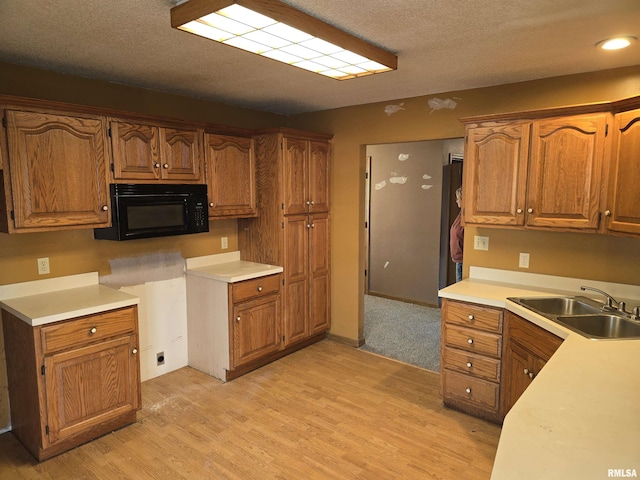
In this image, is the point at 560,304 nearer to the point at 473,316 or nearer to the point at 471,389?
the point at 473,316

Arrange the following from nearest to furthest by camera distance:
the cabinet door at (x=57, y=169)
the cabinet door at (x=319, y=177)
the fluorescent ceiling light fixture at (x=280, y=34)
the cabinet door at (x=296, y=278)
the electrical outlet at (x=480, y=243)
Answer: the fluorescent ceiling light fixture at (x=280, y=34) → the cabinet door at (x=57, y=169) → the electrical outlet at (x=480, y=243) → the cabinet door at (x=296, y=278) → the cabinet door at (x=319, y=177)

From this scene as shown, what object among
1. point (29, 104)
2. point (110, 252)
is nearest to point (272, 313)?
point (110, 252)

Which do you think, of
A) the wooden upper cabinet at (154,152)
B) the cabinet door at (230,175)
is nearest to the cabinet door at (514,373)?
the cabinet door at (230,175)

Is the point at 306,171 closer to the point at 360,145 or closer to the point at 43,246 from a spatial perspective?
the point at 360,145

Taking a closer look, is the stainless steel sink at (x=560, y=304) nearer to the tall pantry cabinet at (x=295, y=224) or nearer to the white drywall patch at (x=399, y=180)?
the tall pantry cabinet at (x=295, y=224)

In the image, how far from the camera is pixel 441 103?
3.51 m

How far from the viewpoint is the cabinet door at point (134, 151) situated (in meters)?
2.87

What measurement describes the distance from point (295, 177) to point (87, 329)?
2081mm

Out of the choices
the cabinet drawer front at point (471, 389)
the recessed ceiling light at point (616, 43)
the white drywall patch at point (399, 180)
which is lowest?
the cabinet drawer front at point (471, 389)

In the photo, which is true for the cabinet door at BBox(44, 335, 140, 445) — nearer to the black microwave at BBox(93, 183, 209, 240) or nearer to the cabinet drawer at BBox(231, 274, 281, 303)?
the black microwave at BBox(93, 183, 209, 240)

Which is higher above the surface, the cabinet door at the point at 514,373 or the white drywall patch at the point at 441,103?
the white drywall patch at the point at 441,103

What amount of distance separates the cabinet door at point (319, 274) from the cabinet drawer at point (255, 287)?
49 centimetres

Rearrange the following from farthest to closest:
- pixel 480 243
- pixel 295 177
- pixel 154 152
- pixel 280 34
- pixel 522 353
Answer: pixel 295 177 → pixel 480 243 → pixel 154 152 → pixel 522 353 → pixel 280 34

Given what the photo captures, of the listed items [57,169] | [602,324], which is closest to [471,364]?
[602,324]
